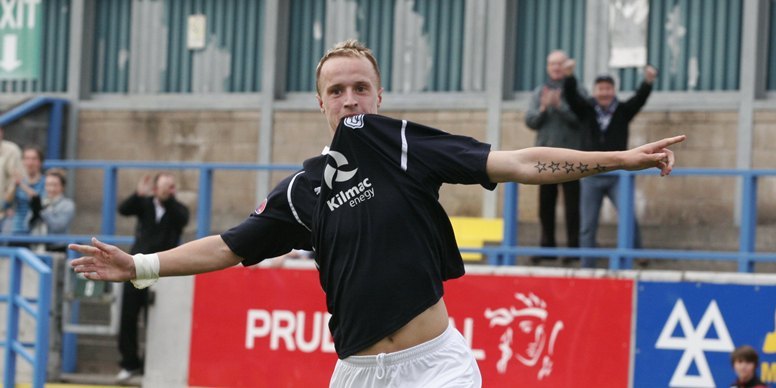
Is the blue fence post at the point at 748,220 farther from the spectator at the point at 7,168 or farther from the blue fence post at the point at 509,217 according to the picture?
the spectator at the point at 7,168

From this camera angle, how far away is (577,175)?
15.5 feet

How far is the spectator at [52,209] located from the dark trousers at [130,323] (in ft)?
3.46

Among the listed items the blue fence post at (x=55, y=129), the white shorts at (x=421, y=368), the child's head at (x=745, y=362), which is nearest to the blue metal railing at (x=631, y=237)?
the child's head at (x=745, y=362)

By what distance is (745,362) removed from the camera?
32.9ft

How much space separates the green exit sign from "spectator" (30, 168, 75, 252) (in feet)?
13.5

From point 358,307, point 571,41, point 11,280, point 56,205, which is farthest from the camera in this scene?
point 571,41

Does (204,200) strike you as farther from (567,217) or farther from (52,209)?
(567,217)

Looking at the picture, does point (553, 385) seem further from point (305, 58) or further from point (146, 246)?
point (305, 58)

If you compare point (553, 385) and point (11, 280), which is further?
point (11, 280)

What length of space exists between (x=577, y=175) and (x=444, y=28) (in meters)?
11.2

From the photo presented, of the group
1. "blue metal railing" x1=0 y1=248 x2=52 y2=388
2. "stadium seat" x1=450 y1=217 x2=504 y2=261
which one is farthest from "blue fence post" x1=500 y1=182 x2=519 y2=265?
"blue metal railing" x1=0 y1=248 x2=52 y2=388

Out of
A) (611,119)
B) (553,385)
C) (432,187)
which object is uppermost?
(611,119)

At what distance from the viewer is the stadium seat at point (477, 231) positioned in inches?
531

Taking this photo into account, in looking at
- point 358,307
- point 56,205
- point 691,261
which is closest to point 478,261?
point 691,261
